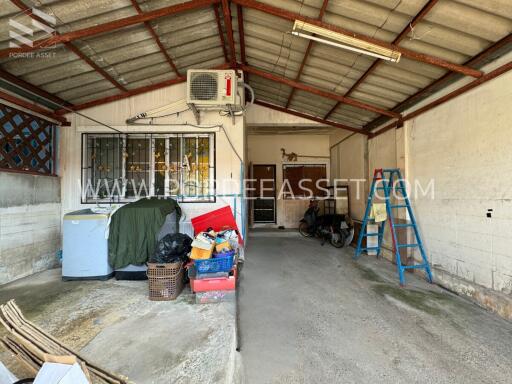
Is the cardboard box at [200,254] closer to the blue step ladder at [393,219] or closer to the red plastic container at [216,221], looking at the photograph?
the red plastic container at [216,221]

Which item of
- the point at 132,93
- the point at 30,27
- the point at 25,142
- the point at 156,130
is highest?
the point at 132,93

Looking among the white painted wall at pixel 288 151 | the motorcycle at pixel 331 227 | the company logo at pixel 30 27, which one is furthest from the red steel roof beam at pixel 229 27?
the motorcycle at pixel 331 227

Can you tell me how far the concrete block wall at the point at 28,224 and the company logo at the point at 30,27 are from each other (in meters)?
1.71

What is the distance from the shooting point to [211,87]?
3.90 metres

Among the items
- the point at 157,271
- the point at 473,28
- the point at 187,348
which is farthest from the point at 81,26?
the point at 473,28

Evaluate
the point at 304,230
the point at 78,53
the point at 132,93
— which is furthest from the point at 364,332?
the point at 132,93

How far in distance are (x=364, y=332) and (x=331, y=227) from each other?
3715mm

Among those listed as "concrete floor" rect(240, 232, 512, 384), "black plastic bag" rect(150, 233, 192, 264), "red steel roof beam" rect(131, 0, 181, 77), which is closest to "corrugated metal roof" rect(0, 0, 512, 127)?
"red steel roof beam" rect(131, 0, 181, 77)

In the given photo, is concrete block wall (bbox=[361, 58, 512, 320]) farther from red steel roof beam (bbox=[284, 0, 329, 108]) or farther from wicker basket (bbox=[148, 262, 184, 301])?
wicker basket (bbox=[148, 262, 184, 301])

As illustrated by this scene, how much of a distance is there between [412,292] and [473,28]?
Answer: 2870 millimetres

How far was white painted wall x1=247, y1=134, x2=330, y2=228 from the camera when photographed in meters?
7.87

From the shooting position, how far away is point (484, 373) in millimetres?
1761

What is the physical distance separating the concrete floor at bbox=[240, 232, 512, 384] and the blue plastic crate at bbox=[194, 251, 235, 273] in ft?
1.51

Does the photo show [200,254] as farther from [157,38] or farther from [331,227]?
[331,227]
